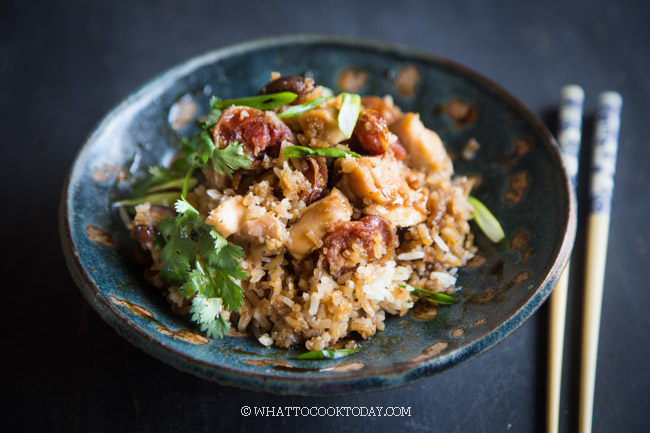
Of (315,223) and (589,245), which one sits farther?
(589,245)

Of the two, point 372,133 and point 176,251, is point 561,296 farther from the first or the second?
point 176,251

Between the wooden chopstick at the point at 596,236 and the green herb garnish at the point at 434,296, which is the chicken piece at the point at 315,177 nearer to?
the green herb garnish at the point at 434,296

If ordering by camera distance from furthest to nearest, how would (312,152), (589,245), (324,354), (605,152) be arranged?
(605,152) → (589,245) → (312,152) → (324,354)

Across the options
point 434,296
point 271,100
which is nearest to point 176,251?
point 271,100

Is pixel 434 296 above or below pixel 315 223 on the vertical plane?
below

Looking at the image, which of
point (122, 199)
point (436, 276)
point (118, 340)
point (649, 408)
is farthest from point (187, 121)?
point (649, 408)

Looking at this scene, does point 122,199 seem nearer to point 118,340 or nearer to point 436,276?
point 118,340

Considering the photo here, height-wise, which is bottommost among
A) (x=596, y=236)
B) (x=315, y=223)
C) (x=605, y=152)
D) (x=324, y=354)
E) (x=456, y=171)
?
(x=324, y=354)
